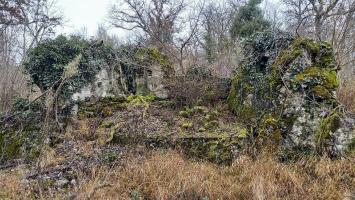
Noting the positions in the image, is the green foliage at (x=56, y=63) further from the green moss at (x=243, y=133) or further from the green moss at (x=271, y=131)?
the green moss at (x=271, y=131)

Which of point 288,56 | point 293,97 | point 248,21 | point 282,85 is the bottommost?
point 293,97

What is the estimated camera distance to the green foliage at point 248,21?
54.2 ft

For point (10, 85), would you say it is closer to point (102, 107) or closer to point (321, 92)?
point (102, 107)

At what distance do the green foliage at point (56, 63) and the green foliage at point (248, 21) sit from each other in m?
9.54

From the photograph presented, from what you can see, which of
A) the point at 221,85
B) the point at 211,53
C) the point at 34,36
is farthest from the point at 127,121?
the point at 34,36

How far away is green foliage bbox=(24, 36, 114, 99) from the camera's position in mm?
9320

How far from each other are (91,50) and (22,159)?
4242mm

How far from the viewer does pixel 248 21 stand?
16.8 meters

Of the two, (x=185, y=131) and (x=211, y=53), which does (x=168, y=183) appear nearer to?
(x=185, y=131)

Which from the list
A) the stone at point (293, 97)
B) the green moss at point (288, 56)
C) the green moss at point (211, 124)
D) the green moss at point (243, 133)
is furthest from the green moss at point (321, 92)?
the green moss at point (211, 124)

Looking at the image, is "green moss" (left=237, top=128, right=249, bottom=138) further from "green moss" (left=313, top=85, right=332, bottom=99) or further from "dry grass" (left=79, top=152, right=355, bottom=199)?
"green moss" (left=313, top=85, right=332, bottom=99)

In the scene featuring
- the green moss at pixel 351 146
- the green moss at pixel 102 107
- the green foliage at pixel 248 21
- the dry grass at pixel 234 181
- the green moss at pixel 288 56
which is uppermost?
the green foliage at pixel 248 21

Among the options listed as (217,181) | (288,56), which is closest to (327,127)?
(288,56)

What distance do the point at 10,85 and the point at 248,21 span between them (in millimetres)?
11813
